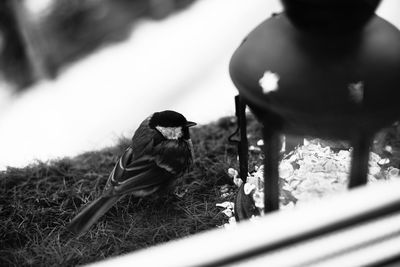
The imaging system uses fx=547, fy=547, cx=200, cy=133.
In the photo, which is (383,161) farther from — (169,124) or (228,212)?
(169,124)

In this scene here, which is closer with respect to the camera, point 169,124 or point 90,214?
point 90,214

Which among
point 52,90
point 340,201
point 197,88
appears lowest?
point 197,88

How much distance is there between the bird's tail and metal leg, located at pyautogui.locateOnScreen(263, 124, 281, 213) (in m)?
0.75

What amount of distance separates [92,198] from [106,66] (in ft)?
4.55

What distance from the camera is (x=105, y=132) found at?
10.9 feet

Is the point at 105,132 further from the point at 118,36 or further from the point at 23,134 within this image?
the point at 118,36

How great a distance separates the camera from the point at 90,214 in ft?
7.74

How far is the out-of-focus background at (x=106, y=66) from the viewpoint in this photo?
3357 mm

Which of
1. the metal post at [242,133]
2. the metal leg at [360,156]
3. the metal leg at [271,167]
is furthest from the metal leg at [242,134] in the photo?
the metal leg at [360,156]

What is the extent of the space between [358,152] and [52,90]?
2.54 meters

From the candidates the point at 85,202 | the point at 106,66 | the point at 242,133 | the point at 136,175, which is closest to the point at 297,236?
the point at 242,133

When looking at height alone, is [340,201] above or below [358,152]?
above

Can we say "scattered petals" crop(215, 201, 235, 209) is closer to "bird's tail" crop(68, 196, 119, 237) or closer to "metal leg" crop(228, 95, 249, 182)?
"metal leg" crop(228, 95, 249, 182)

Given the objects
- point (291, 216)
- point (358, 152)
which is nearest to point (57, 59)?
point (358, 152)
